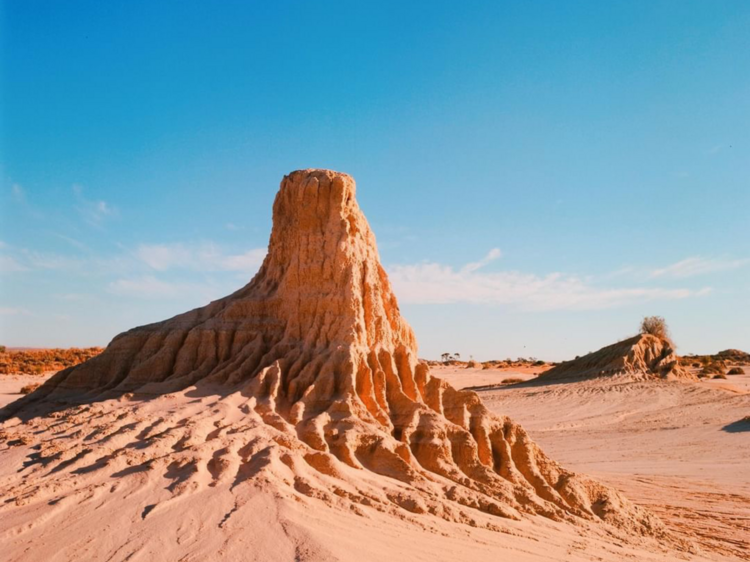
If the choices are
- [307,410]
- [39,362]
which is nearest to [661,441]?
[307,410]

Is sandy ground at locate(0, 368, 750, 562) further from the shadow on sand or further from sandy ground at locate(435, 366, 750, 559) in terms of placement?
the shadow on sand

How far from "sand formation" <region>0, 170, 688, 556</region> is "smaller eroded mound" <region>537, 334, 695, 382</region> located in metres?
27.7

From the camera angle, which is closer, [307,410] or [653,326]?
[307,410]

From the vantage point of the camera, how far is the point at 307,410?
10.8 meters

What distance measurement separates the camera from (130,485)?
755cm

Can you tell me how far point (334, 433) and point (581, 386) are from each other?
2962 centimetres

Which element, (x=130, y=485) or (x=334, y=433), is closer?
(x=130, y=485)

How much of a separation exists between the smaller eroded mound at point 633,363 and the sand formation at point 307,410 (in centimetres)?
2769

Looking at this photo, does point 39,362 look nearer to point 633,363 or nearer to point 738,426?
point 633,363

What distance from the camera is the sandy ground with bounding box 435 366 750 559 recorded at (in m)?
13.6

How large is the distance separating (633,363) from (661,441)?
1635cm

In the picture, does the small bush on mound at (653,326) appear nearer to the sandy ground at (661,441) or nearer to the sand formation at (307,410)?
the sandy ground at (661,441)

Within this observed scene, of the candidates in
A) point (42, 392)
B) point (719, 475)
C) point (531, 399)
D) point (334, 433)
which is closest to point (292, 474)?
point (334, 433)

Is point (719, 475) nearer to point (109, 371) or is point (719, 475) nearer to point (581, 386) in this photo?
point (109, 371)
